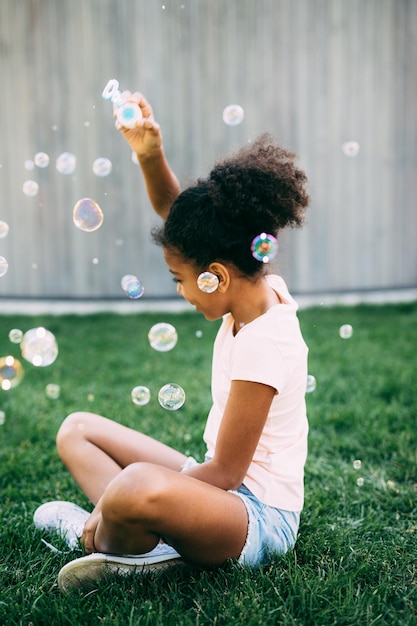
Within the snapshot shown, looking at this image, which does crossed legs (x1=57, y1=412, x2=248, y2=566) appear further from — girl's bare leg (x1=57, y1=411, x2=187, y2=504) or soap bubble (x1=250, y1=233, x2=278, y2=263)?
soap bubble (x1=250, y1=233, x2=278, y2=263)

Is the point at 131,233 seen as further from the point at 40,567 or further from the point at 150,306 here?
the point at 40,567

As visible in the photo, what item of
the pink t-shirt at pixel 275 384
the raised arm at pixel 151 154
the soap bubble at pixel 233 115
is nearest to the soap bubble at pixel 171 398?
the pink t-shirt at pixel 275 384

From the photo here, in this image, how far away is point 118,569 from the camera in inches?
56.3

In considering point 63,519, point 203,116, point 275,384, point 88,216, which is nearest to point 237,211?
point 275,384

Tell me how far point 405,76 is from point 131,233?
255 centimetres

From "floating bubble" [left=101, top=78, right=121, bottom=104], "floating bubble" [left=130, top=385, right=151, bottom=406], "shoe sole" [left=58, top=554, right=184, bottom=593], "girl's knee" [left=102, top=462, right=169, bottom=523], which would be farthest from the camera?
"floating bubble" [left=130, top=385, right=151, bottom=406]

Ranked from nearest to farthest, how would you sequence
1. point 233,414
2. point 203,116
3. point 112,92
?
1. point 233,414
2. point 112,92
3. point 203,116

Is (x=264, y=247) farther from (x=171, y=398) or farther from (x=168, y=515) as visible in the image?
(x=168, y=515)

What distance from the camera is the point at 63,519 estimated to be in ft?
5.66

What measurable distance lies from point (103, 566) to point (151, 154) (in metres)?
1.00

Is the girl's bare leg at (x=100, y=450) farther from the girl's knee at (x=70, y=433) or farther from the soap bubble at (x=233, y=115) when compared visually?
the soap bubble at (x=233, y=115)

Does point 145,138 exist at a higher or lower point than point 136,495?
higher

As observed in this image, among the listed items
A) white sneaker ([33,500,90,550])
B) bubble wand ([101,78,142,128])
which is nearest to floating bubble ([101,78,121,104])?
bubble wand ([101,78,142,128])

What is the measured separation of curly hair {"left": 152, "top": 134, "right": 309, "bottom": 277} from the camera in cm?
142
